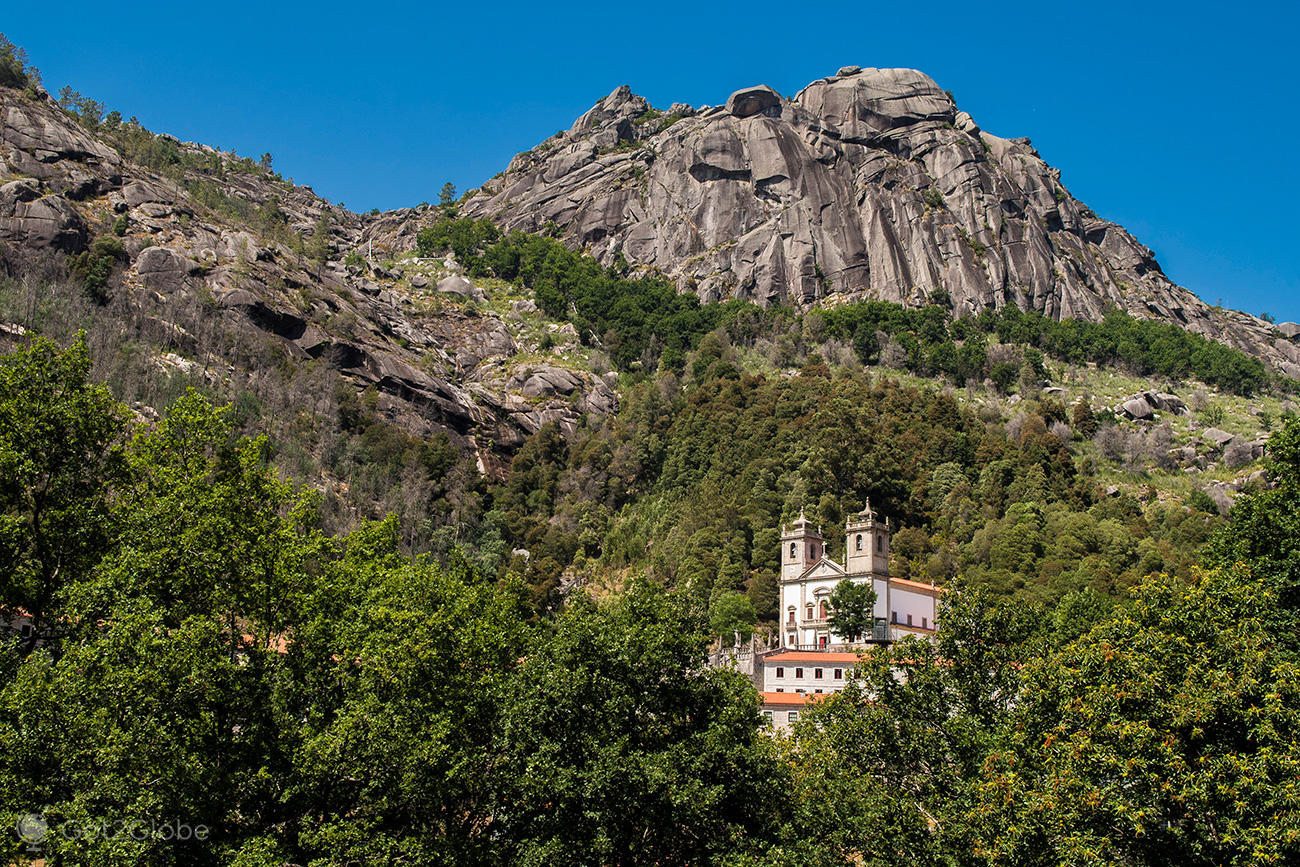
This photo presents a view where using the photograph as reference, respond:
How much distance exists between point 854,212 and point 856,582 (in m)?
104

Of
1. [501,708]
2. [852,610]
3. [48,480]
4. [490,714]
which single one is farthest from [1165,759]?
[852,610]

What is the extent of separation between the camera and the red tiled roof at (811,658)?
2082 inches

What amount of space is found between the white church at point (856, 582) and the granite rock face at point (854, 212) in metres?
84.3

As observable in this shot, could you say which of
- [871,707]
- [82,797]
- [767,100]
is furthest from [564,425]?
[82,797]

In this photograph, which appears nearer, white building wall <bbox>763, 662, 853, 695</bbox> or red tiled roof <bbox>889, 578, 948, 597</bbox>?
white building wall <bbox>763, 662, 853, 695</bbox>

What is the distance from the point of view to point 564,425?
117312 mm

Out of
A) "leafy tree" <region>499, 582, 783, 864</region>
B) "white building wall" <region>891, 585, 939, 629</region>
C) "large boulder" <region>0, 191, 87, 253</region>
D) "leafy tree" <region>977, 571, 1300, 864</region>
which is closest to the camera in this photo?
"leafy tree" <region>977, 571, 1300, 864</region>

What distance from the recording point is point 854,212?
154 m

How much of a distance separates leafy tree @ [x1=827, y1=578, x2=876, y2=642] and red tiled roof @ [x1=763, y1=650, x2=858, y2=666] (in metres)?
3.17

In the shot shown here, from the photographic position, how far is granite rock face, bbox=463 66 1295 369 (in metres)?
148

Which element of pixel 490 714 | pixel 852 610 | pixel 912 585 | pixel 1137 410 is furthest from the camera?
pixel 1137 410

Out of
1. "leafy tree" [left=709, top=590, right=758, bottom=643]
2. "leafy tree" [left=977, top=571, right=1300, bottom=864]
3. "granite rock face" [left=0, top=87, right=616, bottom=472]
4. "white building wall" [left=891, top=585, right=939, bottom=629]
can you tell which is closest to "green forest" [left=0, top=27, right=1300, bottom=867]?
"leafy tree" [left=977, top=571, right=1300, bottom=864]

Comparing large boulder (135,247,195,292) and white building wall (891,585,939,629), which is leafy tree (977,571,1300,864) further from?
large boulder (135,247,195,292)

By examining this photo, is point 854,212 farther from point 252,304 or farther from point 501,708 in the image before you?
point 501,708
